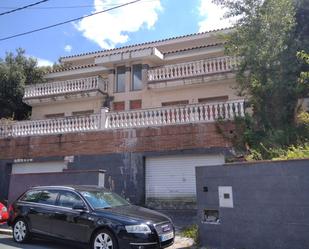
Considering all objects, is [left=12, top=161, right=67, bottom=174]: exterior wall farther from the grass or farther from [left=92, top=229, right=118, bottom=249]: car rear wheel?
[left=92, top=229, right=118, bottom=249]: car rear wheel

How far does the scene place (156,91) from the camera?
17.9m

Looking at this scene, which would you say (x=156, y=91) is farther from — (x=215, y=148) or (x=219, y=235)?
(x=219, y=235)

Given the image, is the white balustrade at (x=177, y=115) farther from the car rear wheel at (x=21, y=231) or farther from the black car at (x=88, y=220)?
the car rear wheel at (x=21, y=231)

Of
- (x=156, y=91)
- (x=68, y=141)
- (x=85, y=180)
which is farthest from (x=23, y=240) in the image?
(x=156, y=91)

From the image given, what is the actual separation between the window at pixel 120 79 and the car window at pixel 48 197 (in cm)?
1057

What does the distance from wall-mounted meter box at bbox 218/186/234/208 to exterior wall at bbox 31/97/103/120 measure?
11931 millimetres

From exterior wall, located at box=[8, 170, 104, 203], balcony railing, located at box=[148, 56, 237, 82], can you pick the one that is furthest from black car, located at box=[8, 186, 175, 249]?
balcony railing, located at box=[148, 56, 237, 82]

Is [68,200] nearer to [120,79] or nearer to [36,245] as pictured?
[36,245]

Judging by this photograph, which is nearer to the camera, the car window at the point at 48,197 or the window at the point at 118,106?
the car window at the point at 48,197

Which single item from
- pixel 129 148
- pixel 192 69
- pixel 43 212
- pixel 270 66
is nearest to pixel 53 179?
pixel 129 148

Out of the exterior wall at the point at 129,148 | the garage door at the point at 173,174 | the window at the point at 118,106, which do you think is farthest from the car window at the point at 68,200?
the window at the point at 118,106

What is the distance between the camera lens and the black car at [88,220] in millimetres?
7051

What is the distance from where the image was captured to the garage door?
42.9ft

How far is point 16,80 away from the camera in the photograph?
20625mm
